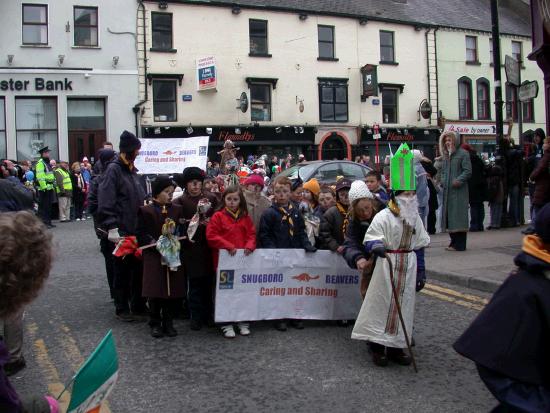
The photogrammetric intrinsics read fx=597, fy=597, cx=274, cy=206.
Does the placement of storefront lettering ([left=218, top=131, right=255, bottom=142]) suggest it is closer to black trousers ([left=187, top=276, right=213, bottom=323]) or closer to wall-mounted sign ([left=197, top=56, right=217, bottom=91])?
wall-mounted sign ([left=197, top=56, right=217, bottom=91])

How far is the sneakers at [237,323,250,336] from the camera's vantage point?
236 inches

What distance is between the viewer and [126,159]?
6.58 m

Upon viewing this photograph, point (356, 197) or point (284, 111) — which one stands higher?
point (284, 111)

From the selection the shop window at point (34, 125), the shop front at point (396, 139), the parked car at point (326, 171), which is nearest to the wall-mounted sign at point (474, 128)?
the shop front at point (396, 139)

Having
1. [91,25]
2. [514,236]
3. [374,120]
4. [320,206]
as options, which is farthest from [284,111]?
[320,206]

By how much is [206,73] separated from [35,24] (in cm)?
740

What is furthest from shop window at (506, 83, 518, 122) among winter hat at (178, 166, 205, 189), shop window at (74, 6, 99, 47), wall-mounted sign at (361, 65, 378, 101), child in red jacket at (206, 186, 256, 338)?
child in red jacket at (206, 186, 256, 338)

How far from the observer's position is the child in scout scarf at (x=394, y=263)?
4895 mm

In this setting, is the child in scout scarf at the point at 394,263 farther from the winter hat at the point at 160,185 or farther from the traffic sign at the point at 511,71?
the traffic sign at the point at 511,71

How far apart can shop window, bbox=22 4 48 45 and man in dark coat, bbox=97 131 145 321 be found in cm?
2120

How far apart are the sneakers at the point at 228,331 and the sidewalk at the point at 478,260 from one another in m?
3.38

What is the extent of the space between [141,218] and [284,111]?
2396 centimetres

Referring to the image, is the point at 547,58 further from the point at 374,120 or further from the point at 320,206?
the point at 374,120

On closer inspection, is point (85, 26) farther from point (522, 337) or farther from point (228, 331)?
point (522, 337)
